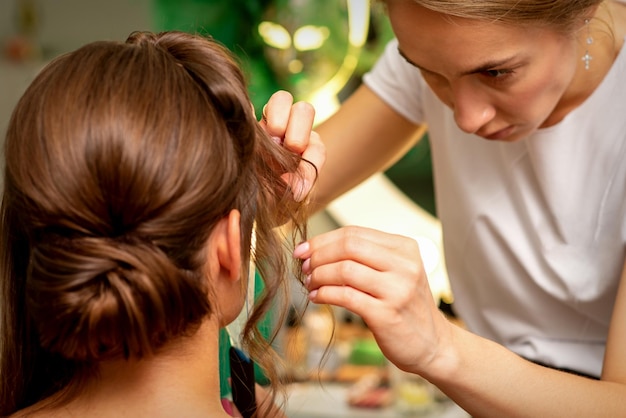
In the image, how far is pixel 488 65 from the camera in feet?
3.52

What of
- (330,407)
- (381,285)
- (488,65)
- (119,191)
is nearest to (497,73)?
(488,65)

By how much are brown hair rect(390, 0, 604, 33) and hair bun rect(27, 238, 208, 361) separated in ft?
1.56

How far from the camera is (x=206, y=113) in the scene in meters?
0.85

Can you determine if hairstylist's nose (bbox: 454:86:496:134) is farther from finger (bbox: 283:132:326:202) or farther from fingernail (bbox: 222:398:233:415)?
fingernail (bbox: 222:398:233:415)

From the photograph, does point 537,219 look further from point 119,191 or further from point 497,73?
point 119,191

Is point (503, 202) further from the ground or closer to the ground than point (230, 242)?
closer to the ground

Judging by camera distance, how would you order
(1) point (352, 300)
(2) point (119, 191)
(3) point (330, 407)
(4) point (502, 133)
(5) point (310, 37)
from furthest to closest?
(5) point (310, 37), (3) point (330, 407), (4) point (502, 133), (1) point (352, 300), (2) point (119, 191)

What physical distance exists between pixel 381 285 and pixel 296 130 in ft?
0.91

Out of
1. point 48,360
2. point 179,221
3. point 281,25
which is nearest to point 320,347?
point 281,25

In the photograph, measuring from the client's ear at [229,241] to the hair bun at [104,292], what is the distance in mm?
72

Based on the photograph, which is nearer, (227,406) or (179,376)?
(179,376)

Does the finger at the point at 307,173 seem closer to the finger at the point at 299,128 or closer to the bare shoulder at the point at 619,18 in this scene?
the finger at the point at 299,128

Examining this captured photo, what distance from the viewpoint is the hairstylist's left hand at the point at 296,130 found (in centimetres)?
107

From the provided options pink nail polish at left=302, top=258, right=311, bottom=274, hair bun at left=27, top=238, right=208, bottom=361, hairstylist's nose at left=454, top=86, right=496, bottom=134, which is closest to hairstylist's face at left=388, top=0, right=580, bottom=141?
hairstylist's nose at left=454, top=86, right=496, bottom=134
